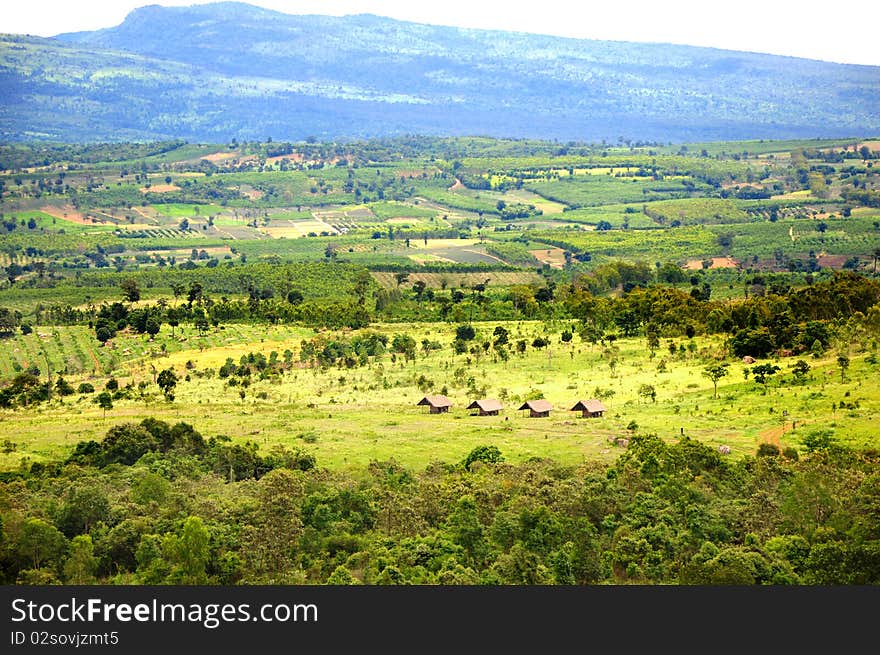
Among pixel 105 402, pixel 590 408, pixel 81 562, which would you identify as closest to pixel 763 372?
pixel 590 408

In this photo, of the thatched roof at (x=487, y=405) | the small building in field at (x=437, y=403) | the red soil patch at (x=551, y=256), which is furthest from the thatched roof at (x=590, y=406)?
the red soil patch at (x=551, y=256)

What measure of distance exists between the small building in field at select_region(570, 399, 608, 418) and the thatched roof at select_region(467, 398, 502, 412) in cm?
354

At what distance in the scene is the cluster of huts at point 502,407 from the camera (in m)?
55.3

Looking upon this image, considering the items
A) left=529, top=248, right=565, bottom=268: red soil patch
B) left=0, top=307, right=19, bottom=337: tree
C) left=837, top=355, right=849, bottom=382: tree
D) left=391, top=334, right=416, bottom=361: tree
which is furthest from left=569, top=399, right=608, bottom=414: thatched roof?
left=529, top=248, right=565, bottom=268: red soil patch

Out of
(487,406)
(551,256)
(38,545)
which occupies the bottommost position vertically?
(551,256)

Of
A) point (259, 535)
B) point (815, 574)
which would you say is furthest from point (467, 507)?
point (815, 574)

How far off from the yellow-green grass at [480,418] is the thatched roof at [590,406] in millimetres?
599

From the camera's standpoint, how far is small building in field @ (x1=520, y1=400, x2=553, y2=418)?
5547cm

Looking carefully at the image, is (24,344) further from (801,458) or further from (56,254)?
(56,254)

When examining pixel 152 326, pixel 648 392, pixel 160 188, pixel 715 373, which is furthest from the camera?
pixel 160 188

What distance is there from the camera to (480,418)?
183 ft

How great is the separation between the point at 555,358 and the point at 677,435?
64.8 ft

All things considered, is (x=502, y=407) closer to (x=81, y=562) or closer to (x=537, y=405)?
(x=537, y=405)

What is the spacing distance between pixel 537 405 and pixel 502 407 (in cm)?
208
